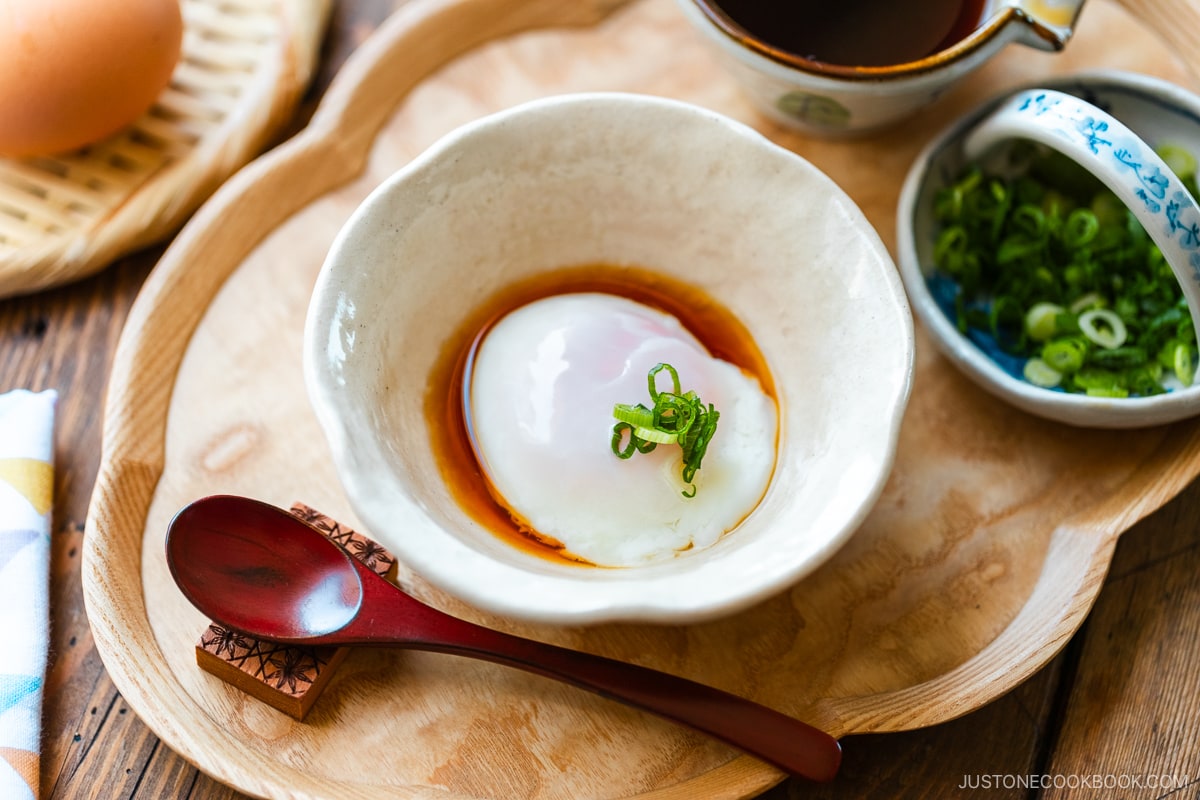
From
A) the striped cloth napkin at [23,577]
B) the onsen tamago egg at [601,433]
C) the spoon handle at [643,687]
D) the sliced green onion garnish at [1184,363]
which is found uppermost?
the sliced green onion garnish at [1184,363]

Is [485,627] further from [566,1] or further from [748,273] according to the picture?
[566,1]

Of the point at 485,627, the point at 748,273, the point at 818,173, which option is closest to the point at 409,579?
the point at 485,627

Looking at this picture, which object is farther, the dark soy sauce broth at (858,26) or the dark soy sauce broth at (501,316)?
the dark soy sauce broth at (858,26)

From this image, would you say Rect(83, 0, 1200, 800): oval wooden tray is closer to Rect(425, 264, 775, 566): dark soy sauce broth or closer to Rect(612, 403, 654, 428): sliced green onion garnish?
Rect(425, 264, 775, 566): dark soy sauce broth

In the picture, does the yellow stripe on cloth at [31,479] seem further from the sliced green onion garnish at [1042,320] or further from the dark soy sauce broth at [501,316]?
the sliced green onion garnish at [1042,320]

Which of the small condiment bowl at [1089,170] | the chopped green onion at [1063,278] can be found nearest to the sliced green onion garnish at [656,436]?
the small condiment bowl at [1089,170]
